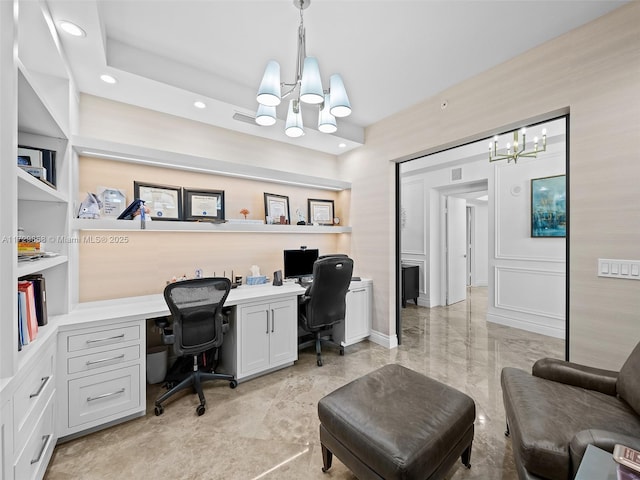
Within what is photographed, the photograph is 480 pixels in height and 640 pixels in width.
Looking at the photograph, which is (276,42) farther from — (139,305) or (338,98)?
(139,305)

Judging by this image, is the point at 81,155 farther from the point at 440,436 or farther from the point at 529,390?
the point at 529,390

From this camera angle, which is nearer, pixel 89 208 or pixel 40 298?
pixel 40 298

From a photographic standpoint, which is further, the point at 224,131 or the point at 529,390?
the point at 224,131

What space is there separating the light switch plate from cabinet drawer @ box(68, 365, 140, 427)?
3.38 m

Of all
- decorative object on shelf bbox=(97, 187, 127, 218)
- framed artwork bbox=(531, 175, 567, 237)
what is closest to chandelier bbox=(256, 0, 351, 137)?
decorative object on shelf bbox=(97, 187, 127, 218)

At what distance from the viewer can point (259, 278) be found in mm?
3275

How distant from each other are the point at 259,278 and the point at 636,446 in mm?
2978

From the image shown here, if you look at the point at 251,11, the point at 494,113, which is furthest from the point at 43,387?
the point at 494,113

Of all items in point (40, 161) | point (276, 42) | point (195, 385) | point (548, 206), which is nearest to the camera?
point (40, 161)

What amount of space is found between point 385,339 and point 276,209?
217 cm

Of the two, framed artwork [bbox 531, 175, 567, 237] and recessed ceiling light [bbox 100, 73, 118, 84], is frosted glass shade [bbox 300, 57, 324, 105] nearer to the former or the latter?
recessed ceiling light [bbox 100, 73, 118, 84]

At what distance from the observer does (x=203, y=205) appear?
298cm

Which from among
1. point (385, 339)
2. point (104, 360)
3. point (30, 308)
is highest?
point (30, 308)

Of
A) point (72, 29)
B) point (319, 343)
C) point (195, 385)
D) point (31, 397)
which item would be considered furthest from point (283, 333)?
point (72, 29)
